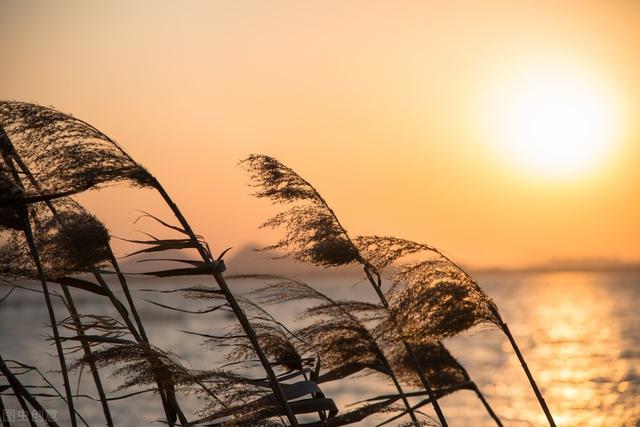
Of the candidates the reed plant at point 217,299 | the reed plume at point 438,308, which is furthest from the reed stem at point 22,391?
the reed plume at point 438,308

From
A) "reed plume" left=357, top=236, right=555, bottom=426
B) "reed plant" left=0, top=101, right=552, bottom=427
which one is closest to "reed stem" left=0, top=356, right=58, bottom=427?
"reed plant" left=0, top=101, right=552, bottom=427

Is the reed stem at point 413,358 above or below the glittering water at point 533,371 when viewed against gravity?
above

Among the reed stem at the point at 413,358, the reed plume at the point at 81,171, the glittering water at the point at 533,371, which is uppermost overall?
the reed plume at the point at 81,171

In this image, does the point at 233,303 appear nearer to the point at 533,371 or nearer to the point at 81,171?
the point at 81,171

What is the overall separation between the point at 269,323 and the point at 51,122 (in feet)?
3.96

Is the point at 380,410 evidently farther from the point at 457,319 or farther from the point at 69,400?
the point at 69,400

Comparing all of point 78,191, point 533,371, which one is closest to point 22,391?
point 78,191

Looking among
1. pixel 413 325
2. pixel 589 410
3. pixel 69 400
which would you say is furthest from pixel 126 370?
pixel 589 410

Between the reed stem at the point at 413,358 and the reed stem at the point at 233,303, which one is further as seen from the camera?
the reed stem at the point at 413,358

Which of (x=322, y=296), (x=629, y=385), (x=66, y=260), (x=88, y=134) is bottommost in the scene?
(x=629, y=385)

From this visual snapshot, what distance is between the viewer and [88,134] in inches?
126

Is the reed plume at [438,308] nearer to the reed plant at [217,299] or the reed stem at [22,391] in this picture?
the reed plant at [217,299]

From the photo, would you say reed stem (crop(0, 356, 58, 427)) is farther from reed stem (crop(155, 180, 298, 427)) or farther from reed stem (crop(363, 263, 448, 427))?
reed stem (crop(363, 263, 448, 427))

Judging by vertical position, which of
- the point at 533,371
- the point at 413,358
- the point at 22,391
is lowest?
the point at 533,371
